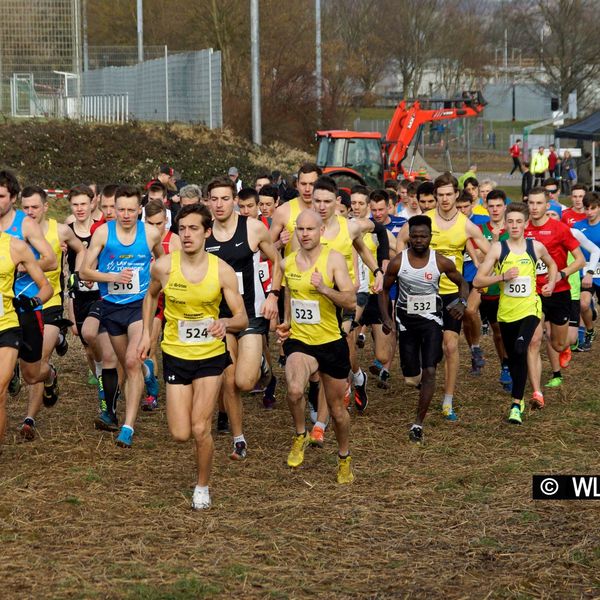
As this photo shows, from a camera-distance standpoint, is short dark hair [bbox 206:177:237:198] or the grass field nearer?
the grass field

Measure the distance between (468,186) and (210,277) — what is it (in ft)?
25.0

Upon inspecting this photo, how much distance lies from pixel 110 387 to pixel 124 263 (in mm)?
1044

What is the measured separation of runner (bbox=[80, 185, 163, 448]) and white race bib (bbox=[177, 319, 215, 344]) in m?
1.76

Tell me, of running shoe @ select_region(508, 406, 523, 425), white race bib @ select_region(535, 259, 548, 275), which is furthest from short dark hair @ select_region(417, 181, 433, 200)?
running shoe @ select_region(508, 406, 523, 425)

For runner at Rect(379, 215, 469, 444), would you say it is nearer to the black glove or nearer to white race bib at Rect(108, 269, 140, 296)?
white race bib at Rect(108, 269, 140, 296)

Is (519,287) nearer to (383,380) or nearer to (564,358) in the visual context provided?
(383,380)

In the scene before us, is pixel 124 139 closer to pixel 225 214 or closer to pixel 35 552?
pixel 225 214

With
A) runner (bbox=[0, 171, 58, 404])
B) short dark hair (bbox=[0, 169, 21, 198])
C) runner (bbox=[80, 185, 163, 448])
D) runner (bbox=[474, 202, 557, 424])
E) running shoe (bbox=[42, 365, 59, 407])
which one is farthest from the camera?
runner (bbox=[474, 202, 557, 424])

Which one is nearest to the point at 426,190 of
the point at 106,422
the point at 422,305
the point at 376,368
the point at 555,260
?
the point at 555,260

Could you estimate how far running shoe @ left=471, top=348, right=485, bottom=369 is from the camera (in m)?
12.4

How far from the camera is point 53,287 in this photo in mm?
9625

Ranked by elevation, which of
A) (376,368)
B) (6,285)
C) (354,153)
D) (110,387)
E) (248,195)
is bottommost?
(376,368)

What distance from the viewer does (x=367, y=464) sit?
8.68 metres

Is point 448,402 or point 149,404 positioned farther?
point 149,404
